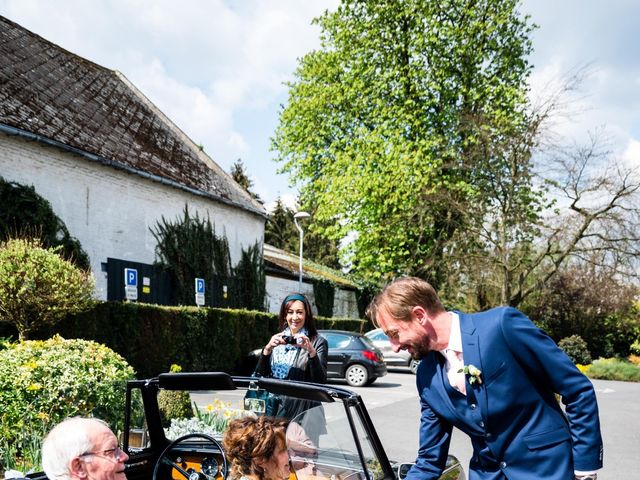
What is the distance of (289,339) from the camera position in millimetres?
5172

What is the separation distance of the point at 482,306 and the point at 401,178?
7781 millimetres

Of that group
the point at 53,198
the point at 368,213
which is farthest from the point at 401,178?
the point at 53,198

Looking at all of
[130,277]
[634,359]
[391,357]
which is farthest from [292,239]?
[130,277]

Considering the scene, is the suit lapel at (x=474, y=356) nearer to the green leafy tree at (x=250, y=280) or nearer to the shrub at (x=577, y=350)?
the green leafy tree at (x=250, y=280)

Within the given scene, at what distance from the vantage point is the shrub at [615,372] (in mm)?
23703

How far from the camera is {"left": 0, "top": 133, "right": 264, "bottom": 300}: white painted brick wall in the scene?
15.1 meters

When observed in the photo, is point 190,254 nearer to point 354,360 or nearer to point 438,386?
point 354,360

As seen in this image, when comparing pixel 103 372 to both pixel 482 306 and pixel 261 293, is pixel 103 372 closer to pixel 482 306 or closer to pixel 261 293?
pixel 261 293

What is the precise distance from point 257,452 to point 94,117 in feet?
59.3

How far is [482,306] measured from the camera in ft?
95.8

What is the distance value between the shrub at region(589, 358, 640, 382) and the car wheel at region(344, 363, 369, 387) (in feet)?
37.1

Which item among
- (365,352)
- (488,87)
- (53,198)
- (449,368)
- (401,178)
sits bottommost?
(365,352)

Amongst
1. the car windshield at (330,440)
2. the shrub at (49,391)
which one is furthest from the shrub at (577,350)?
the car windshield at (330,440)

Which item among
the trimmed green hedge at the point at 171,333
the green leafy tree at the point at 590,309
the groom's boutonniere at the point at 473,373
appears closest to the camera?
the groom's boutonniere at the point at 473,373
